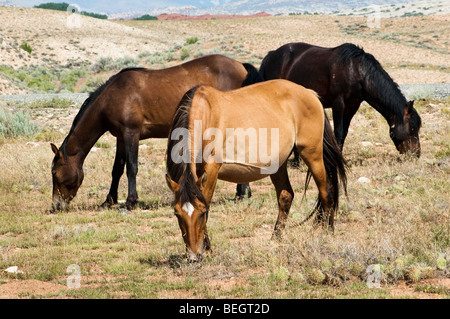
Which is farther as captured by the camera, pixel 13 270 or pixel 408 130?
pixel 408 130

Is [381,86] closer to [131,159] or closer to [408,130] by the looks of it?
[408,130]

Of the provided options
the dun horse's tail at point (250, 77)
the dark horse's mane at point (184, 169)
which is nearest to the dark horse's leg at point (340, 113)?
the dun horse's tail at point (250, 77)

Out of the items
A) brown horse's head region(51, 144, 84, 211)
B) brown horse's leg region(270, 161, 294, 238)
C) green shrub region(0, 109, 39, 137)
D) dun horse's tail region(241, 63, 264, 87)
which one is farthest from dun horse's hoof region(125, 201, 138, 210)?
green shrub region(0, 109, 39, 137)

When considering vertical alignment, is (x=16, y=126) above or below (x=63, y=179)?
below

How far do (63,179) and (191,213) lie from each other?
4.27m

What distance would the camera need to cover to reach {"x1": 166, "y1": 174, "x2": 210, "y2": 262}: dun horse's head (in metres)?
5.39

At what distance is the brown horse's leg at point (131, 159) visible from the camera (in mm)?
9047

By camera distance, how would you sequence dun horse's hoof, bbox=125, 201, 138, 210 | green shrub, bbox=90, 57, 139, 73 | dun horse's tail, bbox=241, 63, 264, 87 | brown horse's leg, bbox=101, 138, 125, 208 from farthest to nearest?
green shrub, bbox=90, 57, 139, 73, dun horse's tail, bbox=241, 63, 264, 87, brown horse's leg, bbox=101, 138, 125, 208, dun horse's hoof, bbox=125, 201, 138, 210

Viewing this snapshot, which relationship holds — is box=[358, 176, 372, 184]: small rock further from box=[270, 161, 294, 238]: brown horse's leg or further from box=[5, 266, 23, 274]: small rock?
A: box=[5, 266, 23, 274]: small rock

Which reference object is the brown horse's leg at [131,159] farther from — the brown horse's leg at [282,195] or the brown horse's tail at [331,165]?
the brown horse's tail at [331,165]

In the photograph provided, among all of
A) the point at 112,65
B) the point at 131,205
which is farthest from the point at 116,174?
the point at 112,65

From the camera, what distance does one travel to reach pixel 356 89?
1138cm
